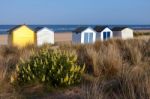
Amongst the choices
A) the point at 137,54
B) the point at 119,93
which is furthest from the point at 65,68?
the point at 137,54

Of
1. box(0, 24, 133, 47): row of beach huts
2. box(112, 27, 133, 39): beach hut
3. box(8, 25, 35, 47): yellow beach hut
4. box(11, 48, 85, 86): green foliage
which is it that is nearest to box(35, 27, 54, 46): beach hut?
box(0, 24, 133, 47): row of beach huts

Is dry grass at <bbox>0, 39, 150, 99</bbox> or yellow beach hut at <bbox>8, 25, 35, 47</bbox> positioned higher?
yellow beach hut at <bbox>8, 25, 35, 47</bbox>

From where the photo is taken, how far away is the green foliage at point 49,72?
8391mm

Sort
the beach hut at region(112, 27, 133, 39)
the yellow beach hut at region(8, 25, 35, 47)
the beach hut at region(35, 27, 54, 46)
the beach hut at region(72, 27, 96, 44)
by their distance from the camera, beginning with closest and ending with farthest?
1. the yellow beach hut at region(8, 25, 35, 47)
2. the beach hut at region(35, 27, 54, 46)
3. the beach hut at region(72, 27, 96, 44)
4. the beach hut at region(112, 27, 133, 39)

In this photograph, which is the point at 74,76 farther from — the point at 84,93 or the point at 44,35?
the point at 44,35

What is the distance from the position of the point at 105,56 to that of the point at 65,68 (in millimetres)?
1721

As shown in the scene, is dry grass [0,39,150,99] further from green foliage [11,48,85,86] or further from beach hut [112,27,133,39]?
beach hut [112,27,133,39]

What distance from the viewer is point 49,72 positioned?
335 inches

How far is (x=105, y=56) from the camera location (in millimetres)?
10000

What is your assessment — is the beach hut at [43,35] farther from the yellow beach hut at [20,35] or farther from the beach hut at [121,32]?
the beach hut at [121,32]

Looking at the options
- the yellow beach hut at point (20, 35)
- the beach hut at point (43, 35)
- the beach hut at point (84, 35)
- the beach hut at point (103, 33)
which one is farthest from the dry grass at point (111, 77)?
the beach hut at point (103, 33)

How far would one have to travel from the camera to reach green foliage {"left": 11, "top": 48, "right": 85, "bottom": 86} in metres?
8.39

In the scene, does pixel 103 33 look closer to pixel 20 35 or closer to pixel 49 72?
pixel 20 35

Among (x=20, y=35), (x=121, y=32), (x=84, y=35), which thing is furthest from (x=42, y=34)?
(x=121, y=32)
